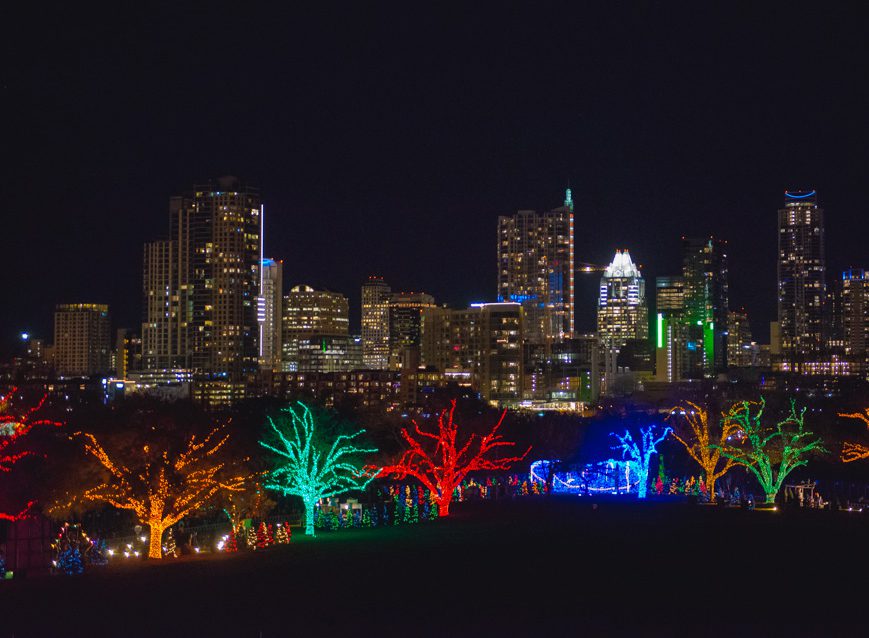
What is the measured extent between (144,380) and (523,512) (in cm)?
14023

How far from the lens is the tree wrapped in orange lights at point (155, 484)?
116ft

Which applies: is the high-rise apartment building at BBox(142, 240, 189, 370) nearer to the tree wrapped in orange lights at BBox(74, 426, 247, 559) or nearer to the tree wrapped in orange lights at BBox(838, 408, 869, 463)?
the tree wrapped in orange lights at BBox(838, 408, 869, 463)

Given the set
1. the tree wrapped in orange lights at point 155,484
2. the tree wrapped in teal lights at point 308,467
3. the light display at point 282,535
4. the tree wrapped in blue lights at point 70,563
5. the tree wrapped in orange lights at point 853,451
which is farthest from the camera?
the tree wrapped in orange lights at point 853,451

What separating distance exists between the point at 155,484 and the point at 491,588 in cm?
1146

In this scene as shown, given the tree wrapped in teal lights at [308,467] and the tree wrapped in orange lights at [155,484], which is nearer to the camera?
the tree wrapped in orange lights at [155,484]

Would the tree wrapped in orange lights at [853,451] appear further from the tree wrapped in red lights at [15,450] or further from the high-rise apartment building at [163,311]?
the high-rise apartment building at [163,311]

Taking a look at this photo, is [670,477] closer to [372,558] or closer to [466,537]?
[466,537]

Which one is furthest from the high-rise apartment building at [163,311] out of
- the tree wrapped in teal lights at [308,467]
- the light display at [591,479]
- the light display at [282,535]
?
the light display at [282,535]

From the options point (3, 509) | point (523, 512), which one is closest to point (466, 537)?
point (523, 512)

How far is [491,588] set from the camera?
2842cm

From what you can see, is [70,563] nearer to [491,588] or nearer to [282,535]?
[282,535]

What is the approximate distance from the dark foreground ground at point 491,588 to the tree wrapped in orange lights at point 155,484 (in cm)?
167

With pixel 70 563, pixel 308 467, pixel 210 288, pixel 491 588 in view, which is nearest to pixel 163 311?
pixel 210 288

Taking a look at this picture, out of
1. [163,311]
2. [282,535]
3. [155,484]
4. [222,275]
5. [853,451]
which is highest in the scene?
[222,275]
